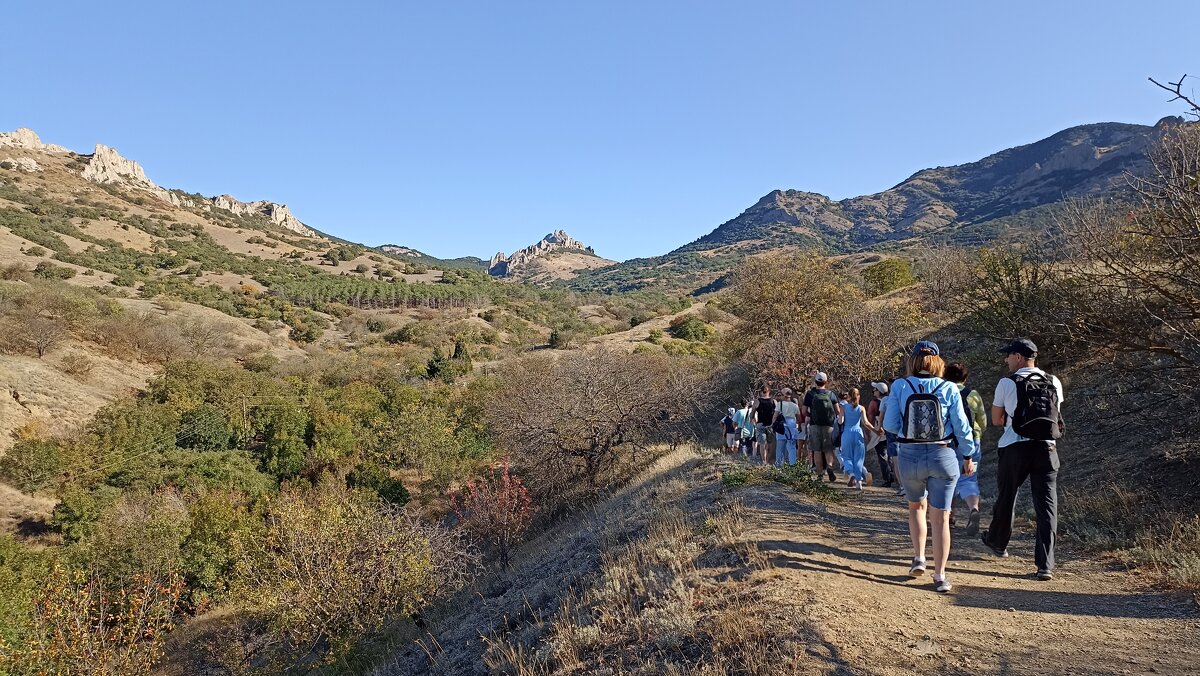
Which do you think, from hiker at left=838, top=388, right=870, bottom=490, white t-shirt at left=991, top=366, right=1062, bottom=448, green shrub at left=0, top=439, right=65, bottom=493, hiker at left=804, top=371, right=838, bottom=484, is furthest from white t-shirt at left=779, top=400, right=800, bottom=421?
green shrub at left=0, top=439, right=65, bottom=493

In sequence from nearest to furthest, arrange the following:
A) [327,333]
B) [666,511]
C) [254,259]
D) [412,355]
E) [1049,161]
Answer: [666,511] < [412,355] < [327,333] < [254,259] < [1049,161]

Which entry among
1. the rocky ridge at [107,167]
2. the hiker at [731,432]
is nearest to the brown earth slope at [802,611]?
the hiker at [731,432]

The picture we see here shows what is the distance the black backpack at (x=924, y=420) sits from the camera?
157 inches

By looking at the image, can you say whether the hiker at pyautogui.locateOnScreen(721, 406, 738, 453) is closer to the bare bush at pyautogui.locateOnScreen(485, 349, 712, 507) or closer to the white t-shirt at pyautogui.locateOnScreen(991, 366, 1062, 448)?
the bare bush at pyautogui.locateOnScreen(485, 349, 712, 507)

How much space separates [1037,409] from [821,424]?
4064 millimetres

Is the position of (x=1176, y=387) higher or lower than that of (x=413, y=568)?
higher

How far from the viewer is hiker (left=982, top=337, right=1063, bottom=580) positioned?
163 inches

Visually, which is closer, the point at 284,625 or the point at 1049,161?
the point at 284,625

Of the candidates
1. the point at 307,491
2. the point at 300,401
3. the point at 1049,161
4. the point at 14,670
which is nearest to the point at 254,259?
the point at 300,401

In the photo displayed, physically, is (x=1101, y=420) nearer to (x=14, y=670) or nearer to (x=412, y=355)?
(x=14, y=670)

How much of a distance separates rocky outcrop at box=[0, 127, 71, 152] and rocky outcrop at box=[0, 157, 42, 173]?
1694cm

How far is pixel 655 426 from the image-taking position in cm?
1530

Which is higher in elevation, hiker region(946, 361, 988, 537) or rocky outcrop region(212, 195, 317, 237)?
rocky outcrop region(212, 195, 317, 237)

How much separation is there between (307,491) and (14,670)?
12.2 metres
